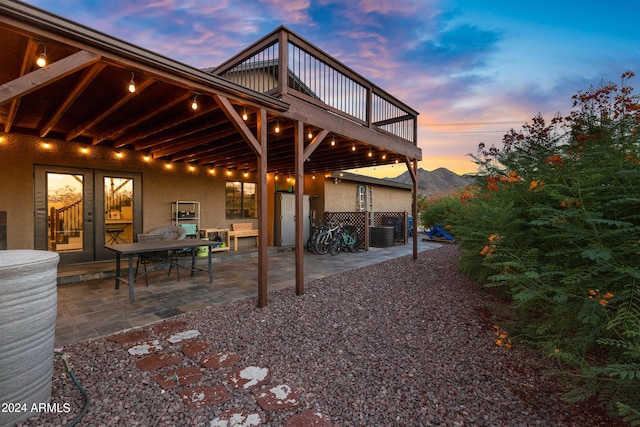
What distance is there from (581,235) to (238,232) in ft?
25.6

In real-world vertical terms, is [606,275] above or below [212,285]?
above

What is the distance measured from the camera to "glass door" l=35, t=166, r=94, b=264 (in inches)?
211

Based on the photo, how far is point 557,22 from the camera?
233 inches

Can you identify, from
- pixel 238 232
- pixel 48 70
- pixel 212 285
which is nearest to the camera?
pixel 48 70

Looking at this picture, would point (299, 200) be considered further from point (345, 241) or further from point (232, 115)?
point (345, 241)

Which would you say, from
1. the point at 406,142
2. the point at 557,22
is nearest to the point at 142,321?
the point at 406,142

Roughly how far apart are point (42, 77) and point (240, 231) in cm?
673

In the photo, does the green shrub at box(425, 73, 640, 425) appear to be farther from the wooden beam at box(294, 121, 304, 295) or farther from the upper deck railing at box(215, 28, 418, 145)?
the upper deck railing at box(215, 28, 418, 145)

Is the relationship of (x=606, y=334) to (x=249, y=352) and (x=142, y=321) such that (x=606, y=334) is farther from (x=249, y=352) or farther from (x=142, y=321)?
(x=142, y=321)

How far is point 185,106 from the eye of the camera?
395 centimetres

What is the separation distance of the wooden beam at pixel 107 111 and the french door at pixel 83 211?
3.01 feet

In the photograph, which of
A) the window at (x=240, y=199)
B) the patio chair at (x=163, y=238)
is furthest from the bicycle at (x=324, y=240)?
the patio chair at (x=163, y=238)

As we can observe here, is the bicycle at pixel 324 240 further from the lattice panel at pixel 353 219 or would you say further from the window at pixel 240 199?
the window at pixel 240 199

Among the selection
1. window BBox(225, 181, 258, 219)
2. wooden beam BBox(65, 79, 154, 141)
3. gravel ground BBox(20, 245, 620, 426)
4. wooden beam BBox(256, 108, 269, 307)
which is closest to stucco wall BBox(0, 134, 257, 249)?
window BBox(225, 181, 258, 219)
